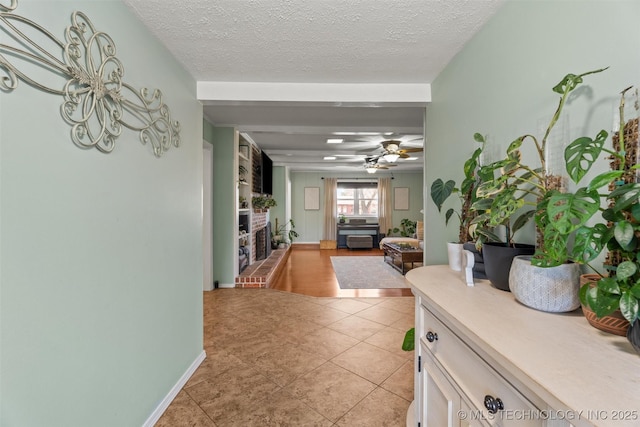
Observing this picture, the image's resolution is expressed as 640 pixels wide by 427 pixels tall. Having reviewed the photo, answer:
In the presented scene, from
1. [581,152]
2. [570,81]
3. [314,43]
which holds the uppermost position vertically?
[314,43]

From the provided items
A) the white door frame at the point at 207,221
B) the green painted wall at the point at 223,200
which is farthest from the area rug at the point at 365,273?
the white door frame at the point at 207,221

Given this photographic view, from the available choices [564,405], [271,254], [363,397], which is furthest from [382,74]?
[271,254]

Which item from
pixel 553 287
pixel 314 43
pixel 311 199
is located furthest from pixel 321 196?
pixel 553 287

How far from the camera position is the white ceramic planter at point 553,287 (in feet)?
2.60

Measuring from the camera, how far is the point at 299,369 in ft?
6.65

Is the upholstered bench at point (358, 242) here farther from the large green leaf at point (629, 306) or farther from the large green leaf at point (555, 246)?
the large green leaf at point (629, 306)

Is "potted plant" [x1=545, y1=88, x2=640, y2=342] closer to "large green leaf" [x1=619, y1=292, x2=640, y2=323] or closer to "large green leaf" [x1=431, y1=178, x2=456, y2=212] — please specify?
"large green leaf" [x1=619, y1=292, x2=640, y2=323]

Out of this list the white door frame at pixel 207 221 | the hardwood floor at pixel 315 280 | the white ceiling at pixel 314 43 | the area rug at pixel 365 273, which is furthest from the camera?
the area rug at pixel 365 273

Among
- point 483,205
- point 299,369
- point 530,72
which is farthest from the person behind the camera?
point 299,369

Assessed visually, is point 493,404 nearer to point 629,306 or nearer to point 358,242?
point 629,306

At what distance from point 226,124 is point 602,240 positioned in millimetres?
3914

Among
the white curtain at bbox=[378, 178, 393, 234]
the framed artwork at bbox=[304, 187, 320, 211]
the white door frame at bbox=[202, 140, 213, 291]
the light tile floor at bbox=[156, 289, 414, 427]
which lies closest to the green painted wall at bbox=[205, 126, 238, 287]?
the white door frame at bbox=[202, 140, 213, 291]

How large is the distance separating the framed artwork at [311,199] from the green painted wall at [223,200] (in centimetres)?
484

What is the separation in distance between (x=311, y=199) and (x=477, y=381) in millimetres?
7966
